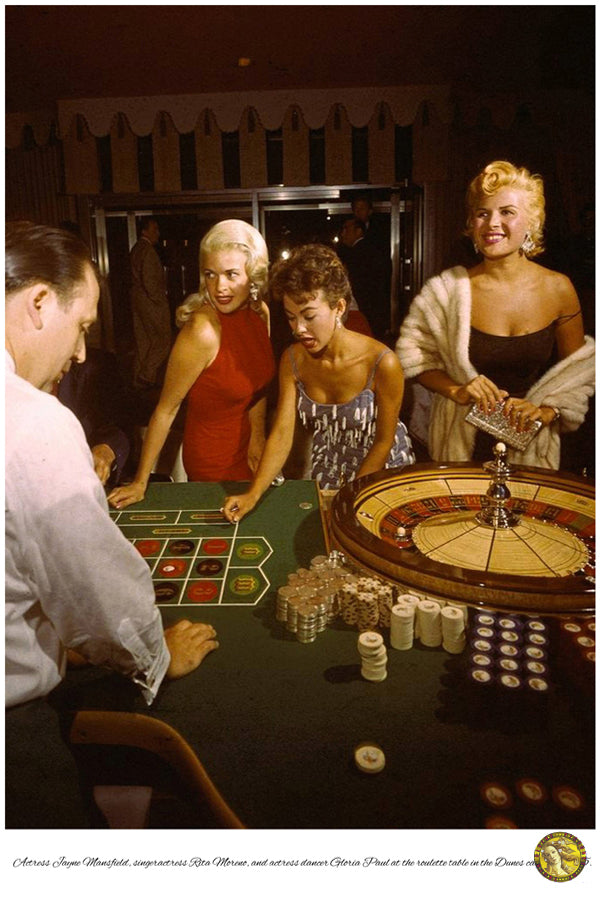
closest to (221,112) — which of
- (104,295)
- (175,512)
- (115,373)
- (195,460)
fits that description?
(104,295)

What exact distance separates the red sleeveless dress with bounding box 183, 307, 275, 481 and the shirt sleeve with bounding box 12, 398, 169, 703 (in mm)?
1639

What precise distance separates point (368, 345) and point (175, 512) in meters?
1.10

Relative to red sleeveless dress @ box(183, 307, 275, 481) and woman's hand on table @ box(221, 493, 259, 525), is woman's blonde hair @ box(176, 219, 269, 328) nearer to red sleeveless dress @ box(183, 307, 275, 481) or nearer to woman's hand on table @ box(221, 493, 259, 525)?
red sleeveless dress @ box(183, 307, 275, 481)

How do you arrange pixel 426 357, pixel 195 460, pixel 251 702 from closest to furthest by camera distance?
pixel 251 702, pixel 426 357, pixel 195 460

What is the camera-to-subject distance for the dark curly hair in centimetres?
214

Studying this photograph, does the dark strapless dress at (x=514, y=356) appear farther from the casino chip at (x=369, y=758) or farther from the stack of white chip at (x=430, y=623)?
the casino chip at (x=369, y=758)

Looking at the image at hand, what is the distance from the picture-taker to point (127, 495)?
1.92 meters

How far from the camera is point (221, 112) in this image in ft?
19.2

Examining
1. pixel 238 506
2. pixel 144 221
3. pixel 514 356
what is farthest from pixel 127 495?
pixel 144 221

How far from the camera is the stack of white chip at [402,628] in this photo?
1.15m

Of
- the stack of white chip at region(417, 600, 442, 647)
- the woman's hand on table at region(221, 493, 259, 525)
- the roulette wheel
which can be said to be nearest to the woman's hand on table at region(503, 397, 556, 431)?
the roulette wheel

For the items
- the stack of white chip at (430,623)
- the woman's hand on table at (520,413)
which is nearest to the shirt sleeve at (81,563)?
the stack of white chip at (430,623)
